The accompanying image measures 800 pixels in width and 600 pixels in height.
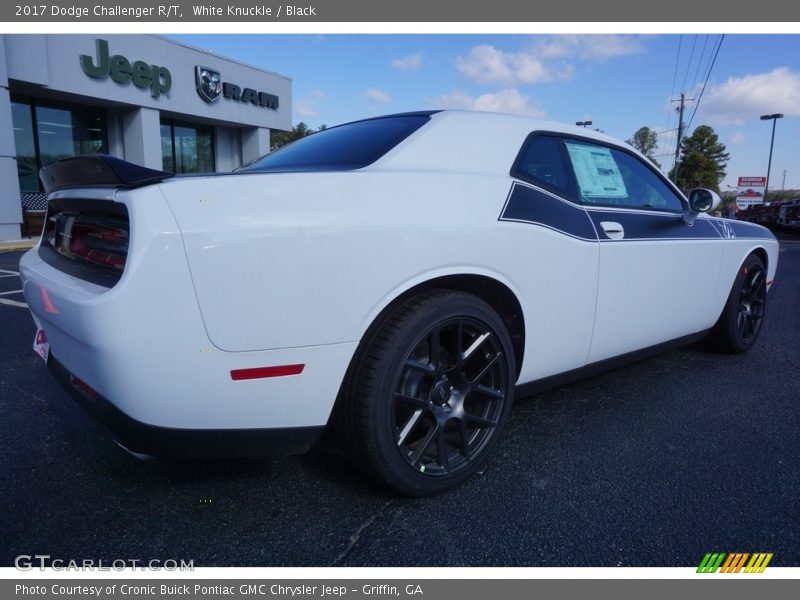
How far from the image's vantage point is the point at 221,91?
1891 cm

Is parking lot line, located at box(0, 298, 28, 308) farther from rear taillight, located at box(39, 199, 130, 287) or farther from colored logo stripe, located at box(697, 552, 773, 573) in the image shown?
colored logo stripe, located at box(697, 552, 773, 573)

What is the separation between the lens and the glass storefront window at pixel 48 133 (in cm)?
1459

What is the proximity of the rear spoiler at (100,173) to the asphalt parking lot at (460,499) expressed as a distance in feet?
3.61

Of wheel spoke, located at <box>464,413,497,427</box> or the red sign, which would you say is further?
the red sign

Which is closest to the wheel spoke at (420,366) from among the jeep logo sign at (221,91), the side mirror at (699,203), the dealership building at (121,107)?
the side mirror at (699,203)

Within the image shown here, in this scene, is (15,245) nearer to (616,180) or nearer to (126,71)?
(126,71)

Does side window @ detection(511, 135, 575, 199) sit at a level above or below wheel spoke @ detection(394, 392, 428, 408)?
above

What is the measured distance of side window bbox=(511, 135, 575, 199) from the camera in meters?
2.31

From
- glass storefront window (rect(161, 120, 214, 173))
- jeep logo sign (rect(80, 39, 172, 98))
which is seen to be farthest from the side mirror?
glass storefront window (rect(161, 120, 214, 173))

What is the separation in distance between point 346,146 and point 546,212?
2.89 ft

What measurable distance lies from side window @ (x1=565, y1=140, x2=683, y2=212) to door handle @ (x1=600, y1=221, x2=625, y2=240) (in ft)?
0.36

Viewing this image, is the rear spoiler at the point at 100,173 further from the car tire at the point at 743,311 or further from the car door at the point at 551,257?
the car tire at the point at 743,311

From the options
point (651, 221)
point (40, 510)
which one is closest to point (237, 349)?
point (40, 510)

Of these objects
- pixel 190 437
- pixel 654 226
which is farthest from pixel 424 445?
pixel 654 226
